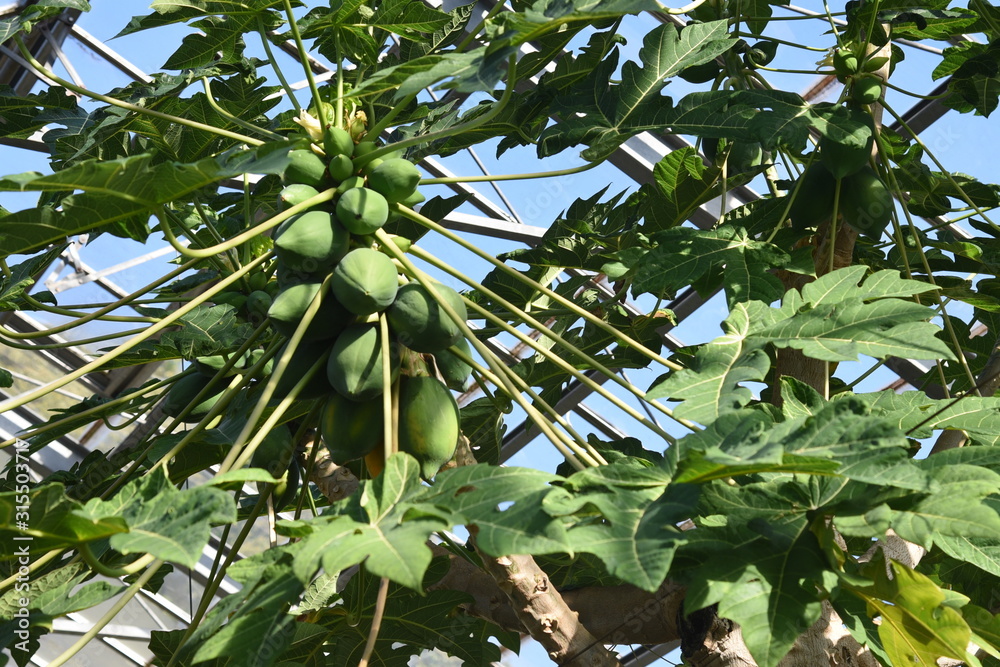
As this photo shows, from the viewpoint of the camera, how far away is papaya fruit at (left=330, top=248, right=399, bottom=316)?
1.22 meters

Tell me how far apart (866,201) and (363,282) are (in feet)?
2.81

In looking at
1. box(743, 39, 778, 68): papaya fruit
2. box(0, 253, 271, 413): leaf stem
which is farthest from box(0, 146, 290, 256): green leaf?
box(743, 39, 778, 68): papaya fruit

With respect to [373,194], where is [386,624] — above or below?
below

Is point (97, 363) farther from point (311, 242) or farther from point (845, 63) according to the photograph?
point (845, 63)

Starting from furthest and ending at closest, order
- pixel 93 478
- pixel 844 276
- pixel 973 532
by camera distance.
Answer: pixel 93 478
pixel 844 276
pixel 973 532

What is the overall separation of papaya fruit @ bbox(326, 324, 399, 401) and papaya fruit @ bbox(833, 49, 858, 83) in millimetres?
927

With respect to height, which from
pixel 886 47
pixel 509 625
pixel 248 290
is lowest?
pixel 509 625

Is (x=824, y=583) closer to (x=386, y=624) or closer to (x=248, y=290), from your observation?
(x=386, y=624)

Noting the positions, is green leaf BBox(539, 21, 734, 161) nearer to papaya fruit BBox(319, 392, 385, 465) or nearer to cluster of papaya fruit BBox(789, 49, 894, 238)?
cluster of papaya fruit BBox(789, 49, 894, 238)

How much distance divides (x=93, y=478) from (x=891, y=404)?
57.9 inches

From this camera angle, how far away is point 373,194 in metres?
1.32

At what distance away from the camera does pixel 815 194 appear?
62.3 inches

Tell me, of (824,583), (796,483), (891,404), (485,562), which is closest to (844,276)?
(891,404)

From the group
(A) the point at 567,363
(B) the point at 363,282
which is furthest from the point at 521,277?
(B) the point at 363,282
